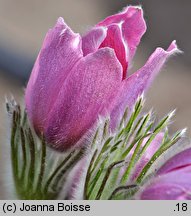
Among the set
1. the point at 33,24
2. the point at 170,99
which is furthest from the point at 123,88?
the point at 33,24

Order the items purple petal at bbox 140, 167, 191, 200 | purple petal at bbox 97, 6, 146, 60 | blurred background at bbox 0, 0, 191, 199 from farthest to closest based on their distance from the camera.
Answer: blurred background at bbox 0, 0, 191, 199 → purple petal at bbox 97, 6, 146, 60 → purple petal at bbox 140, 167, 191, 200

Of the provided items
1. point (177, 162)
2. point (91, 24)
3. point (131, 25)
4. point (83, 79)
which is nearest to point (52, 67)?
point (83, 79)

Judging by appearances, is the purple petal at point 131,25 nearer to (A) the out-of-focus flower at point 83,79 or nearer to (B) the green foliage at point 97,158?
(A) the out-of-focus flower at point 83,79

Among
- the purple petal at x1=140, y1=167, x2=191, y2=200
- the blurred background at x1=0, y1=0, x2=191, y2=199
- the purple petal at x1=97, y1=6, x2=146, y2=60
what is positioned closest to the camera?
the purple petal at x1=140, y1=167, x2=191, y2=200

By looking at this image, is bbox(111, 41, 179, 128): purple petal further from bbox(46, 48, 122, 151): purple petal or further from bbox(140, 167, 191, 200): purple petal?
bbox(140, 167, 191, 200): purple petal

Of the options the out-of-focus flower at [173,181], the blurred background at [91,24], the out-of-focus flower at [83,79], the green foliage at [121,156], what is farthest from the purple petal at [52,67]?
the blurred background at [91,24]

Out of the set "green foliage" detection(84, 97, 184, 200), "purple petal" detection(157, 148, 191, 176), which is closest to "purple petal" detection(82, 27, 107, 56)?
"green foliage" detection(84, 97, 184, 200)
